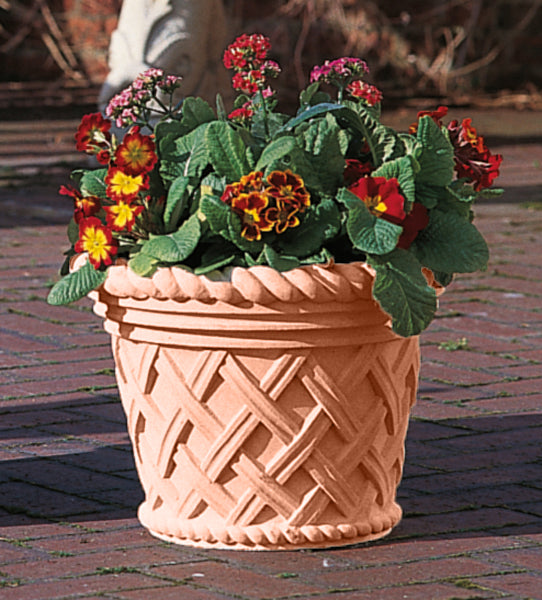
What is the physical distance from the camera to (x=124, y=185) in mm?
2699

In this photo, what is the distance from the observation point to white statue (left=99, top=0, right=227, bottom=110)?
7949 mm

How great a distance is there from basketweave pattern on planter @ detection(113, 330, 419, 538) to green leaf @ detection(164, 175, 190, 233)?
271 millimetres

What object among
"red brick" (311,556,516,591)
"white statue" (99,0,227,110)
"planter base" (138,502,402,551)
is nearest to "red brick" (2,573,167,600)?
"planter base" (138,502,402,551)

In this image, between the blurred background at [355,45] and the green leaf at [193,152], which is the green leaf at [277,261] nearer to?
the green leaf at [193,152]

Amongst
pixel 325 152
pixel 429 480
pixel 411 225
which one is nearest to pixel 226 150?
pixel 325 152

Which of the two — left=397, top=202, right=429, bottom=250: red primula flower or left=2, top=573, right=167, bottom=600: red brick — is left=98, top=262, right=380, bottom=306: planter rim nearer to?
left=397, top=202, right=429, bottom=250: red primula flower

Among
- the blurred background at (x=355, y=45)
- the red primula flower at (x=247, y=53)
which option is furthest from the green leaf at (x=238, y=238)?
the blurred background at (x=355, y=45)

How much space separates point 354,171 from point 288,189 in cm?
22

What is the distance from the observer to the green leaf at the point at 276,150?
2.68 meters

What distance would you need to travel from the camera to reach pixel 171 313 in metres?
2.68

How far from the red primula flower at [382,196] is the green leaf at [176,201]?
1.17ft

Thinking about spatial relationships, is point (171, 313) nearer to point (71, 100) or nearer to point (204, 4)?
point (204, 4)

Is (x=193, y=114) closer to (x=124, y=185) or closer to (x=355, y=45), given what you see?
(x=124, y=185)

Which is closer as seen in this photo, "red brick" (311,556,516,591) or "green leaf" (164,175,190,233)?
"red brick" (311,556,516,591)
